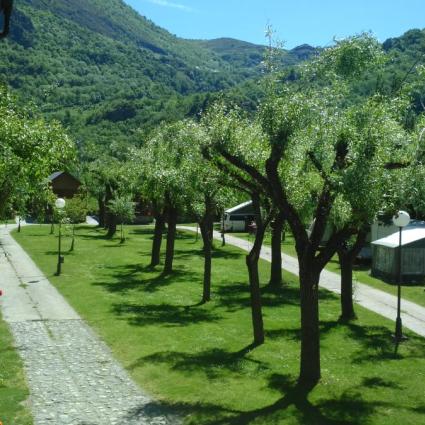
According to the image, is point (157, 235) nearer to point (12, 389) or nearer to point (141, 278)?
point (141, 278)

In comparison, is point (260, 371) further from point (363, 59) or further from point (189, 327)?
point (363, 59)

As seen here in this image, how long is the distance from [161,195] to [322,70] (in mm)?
16076

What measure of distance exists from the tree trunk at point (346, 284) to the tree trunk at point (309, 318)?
7826 millimetres

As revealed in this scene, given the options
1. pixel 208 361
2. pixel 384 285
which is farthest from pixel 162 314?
pixel 384 285

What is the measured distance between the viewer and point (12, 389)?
12.1 meters

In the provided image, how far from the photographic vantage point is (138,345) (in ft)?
53.3

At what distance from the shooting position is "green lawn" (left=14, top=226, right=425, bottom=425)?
11.7 meters

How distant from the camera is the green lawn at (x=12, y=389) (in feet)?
34.7

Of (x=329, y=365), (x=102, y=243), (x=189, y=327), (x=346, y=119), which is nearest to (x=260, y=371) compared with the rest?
(x=329, y=365)

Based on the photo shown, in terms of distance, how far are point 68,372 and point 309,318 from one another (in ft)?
19.0

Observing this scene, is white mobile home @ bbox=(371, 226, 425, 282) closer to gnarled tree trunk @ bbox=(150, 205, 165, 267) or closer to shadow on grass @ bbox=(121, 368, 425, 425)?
gnarled tree trunk @ bbox=(150, 205, 165, 267)

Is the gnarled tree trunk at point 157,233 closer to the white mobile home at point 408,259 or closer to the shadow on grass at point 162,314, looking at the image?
the shadow on grass at point 162,314

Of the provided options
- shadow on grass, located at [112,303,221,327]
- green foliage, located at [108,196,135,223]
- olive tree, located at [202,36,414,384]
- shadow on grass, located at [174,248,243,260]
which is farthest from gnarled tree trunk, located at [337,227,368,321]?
green foliage, located at [108,196,135,223]

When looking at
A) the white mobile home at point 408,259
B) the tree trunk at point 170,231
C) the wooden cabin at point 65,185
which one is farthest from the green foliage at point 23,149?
the wooden cabin at point 65,185
